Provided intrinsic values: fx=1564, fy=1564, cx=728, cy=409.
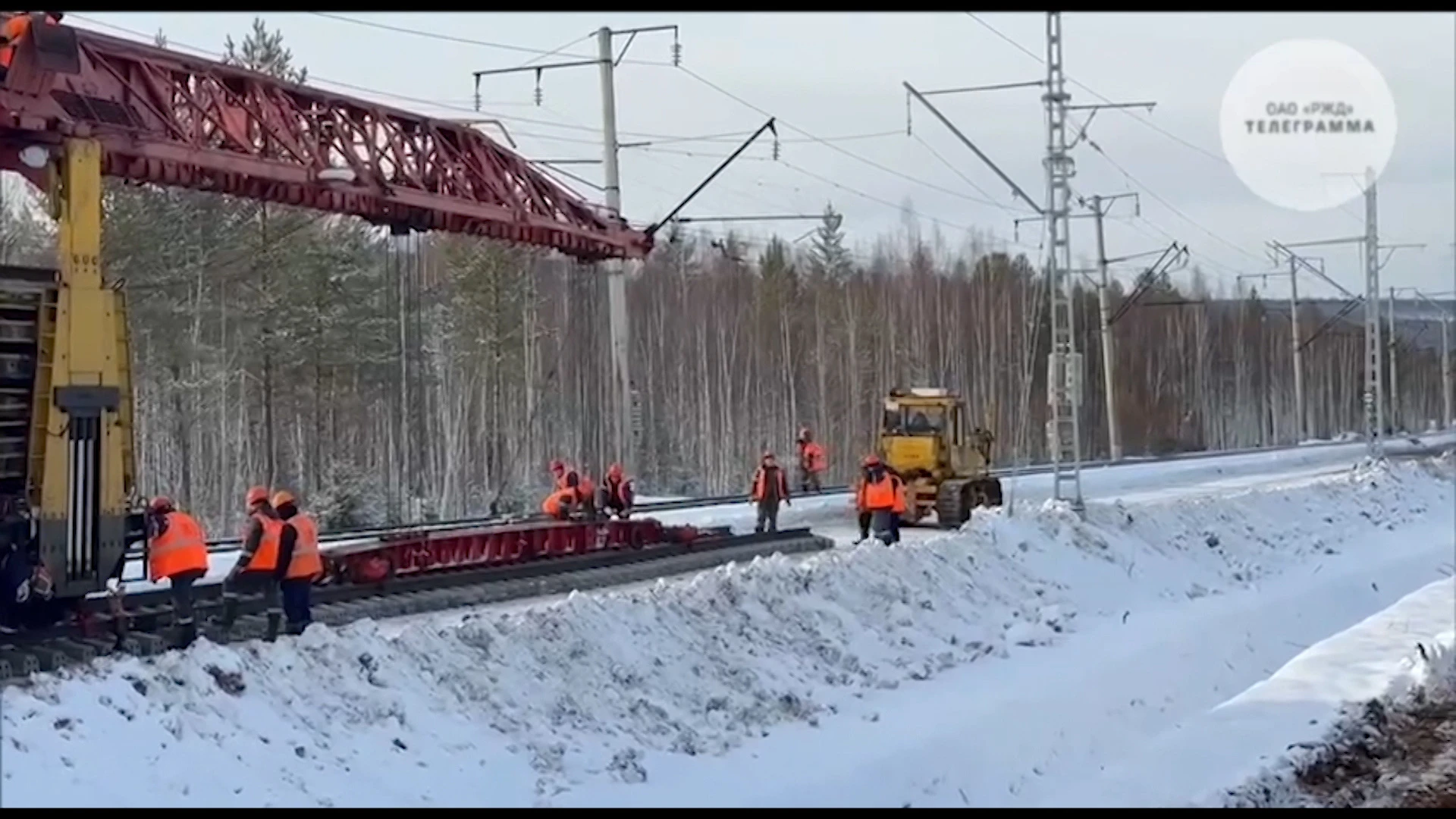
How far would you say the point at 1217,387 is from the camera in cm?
8862

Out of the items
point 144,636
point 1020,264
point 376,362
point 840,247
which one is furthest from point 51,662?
point 1020,264

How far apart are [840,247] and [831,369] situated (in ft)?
33.0

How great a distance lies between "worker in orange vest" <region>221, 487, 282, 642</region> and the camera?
1394cm

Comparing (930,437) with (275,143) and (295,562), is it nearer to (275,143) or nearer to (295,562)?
(275,143)

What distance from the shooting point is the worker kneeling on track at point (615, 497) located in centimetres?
2398

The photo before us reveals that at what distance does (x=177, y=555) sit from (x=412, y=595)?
Answer: 12.7 ft

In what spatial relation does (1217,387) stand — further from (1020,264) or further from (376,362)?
(376,362)

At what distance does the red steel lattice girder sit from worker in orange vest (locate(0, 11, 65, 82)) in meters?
0.10

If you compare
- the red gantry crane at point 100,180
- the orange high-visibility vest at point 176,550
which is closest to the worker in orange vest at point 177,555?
the orange high-visibility vest at point 176,550

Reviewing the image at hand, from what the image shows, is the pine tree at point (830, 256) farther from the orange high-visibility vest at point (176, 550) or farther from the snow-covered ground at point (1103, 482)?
the orange high-visibility vest at point (176, 550)

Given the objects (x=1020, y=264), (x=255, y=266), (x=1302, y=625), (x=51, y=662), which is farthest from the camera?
(x=1020, y=264)

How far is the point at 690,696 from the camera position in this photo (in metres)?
12.9

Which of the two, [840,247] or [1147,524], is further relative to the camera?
[840,247]

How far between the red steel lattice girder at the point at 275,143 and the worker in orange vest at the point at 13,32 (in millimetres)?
101
